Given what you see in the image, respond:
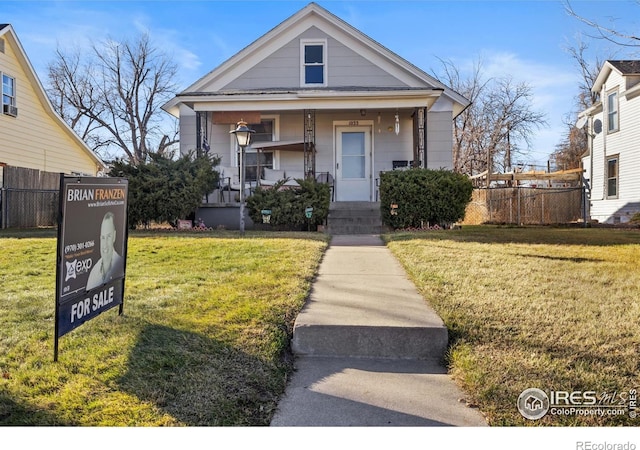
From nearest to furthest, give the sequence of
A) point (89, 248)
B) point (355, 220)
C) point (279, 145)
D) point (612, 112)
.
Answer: point (89, 248)
point (355, 220)
point (279, 145)
point (612, 112)

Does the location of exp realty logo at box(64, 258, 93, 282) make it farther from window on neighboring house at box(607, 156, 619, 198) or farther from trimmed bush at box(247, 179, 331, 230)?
window on neighboring house at box(607, 156, 619, 198)

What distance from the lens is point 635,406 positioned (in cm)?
247

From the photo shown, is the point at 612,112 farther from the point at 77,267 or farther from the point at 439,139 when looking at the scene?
the point at 77,267

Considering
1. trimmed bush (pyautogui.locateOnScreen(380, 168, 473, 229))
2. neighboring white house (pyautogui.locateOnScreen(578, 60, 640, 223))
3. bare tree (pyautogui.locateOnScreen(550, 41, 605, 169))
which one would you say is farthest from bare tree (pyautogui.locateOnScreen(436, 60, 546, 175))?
trimmed bush (pyautogui.locateOnScreen(380, 168, 473, 229))

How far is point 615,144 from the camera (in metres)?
18.2

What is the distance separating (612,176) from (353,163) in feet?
38.7

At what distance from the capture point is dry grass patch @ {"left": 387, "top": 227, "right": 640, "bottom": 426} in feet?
8.75

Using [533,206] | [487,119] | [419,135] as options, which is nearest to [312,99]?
[419,135]

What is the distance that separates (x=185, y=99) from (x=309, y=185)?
4.78m

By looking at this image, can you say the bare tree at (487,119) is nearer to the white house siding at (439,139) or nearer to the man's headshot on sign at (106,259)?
the white house siding at (439,139)

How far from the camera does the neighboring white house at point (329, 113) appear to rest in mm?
13719

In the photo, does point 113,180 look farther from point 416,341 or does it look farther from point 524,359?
point 524,359

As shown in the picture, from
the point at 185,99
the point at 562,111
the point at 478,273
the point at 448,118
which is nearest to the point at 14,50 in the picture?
the point at 185,99
